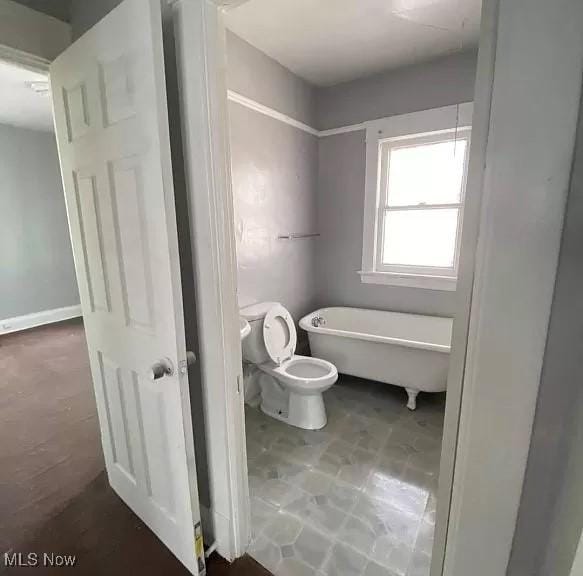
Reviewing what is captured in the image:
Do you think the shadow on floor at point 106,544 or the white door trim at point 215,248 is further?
the shadow on floor at point 106,544

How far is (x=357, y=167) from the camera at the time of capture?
2.87m

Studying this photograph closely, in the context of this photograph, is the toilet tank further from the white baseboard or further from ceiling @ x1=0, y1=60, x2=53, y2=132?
the white baseboard

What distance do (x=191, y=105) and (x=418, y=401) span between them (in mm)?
2456

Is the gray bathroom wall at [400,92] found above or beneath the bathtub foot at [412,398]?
above

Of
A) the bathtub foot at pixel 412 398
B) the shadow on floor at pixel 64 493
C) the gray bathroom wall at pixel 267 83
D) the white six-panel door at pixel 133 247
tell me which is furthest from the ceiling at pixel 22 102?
the bathtub foot at pixel 412 398

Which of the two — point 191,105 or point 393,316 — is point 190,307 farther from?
point 393,316

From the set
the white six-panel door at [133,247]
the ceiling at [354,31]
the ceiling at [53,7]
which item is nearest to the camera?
the white six-panel door at [133,247]

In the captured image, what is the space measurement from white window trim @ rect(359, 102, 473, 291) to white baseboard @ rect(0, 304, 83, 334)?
421 cm

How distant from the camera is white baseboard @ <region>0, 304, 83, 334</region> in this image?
3.96m

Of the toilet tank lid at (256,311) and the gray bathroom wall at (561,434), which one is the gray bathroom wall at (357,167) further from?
the gray bathroom wall at (561,434)

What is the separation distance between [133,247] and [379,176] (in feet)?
7.62

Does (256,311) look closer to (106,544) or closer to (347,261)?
(347,261)

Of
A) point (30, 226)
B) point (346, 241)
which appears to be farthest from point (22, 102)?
point (346, 241)

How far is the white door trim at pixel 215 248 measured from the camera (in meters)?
0.95
